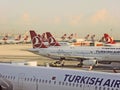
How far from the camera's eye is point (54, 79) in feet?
64.7

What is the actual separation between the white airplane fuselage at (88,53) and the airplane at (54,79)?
37439 mm

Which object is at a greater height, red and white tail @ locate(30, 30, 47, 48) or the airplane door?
red and white tail @ locate(30, 30, 47, 48)

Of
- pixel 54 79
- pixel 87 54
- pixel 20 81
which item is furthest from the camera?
pixel 87 54

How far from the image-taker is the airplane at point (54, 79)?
1777 cm

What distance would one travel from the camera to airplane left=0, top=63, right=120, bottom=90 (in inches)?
699

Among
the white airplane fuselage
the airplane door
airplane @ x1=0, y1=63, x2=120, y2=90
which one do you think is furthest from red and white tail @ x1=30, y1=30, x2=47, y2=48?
the airplane door

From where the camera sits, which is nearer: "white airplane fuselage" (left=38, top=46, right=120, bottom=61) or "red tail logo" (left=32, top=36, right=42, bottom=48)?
"white airplane fuselage" (left=38, top=46, right=120, bottom=61)

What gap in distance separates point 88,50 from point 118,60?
226 inches

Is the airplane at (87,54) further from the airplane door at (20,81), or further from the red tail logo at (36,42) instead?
the airplane door at (20,81)

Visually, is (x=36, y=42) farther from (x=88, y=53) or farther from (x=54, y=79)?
(x=54, y=79)

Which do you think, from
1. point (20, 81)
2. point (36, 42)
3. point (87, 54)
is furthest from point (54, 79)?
point (36, 42)

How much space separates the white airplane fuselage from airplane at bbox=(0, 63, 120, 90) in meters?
37.4

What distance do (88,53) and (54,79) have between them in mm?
39770

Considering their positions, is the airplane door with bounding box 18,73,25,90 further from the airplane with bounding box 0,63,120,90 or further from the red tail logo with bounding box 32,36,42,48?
the red tail logo with bounding box 32,36,42,48
